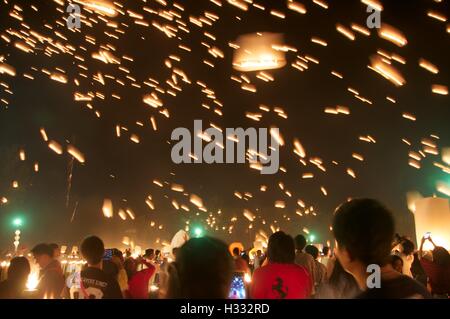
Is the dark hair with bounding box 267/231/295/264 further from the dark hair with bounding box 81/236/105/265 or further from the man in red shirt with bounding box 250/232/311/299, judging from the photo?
the dark hair with bounding box 81/236/105/265

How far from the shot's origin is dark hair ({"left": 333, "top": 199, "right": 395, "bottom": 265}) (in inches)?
113

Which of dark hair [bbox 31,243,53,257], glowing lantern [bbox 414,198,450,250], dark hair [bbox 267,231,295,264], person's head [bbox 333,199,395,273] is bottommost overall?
person's head [bbox 333,199,395,273]

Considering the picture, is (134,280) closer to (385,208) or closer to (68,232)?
(385,208)

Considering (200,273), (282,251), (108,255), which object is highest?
(108,255)

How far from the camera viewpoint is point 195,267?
2879 millimetres

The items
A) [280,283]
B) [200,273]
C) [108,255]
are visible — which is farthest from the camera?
[108,255]

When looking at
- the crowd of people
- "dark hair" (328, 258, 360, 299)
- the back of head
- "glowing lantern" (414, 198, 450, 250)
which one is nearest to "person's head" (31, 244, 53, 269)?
the crowd of people

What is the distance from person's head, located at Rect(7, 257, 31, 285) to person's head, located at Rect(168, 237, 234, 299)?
3.95 m

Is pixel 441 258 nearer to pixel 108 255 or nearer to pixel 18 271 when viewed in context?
pixel 18 271

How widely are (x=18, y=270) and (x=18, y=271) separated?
13 millimetres

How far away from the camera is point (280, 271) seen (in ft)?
16.8

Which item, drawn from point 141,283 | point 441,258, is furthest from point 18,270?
point 441,258
